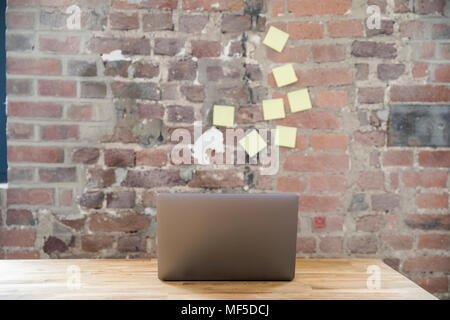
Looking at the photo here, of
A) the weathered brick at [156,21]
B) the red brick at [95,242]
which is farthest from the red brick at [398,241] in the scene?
the weathered brick at [156,21]

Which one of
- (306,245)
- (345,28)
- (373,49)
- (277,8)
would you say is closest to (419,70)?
(373,49)

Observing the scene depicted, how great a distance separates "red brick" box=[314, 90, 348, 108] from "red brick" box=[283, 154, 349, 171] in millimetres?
232

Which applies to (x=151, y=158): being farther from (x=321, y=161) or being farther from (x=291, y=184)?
(x=321, y=161)

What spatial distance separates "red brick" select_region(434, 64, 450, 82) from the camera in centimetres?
170

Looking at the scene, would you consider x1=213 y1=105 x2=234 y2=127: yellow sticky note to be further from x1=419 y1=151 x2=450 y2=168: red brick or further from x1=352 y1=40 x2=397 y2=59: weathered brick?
x1=419 y1=151 x2=450 y2=168: red brick

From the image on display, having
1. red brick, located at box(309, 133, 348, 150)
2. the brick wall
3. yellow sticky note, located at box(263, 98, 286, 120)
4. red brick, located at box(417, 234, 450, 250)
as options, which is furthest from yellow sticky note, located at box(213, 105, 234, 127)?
red brick, located at box(417, 234, 450, 250)

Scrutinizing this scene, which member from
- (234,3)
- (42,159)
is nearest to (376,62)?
(234,3)

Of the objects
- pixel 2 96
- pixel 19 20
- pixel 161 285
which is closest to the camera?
pixel 161 285

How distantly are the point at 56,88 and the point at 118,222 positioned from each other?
2.18 ft

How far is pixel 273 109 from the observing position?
170 cm

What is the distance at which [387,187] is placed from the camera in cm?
171

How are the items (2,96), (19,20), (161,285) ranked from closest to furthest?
(161,285), (19,20), (2,96)

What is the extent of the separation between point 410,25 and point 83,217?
172 cm

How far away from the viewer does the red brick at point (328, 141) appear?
1703mm
